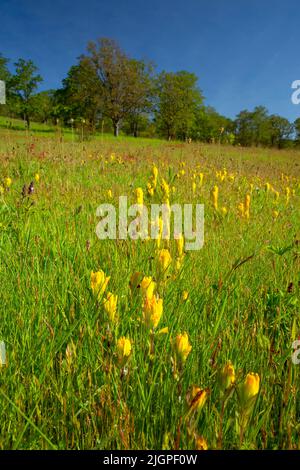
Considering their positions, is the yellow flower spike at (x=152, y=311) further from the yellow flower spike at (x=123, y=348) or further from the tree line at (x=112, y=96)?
the tree line at (x=112, y=96)

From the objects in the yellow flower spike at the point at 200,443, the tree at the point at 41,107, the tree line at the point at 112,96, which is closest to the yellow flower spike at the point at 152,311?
the yellow flower spike at the point at 200,443

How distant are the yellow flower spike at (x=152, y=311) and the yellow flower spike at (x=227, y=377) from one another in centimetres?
26

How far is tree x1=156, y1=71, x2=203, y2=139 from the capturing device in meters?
53.7

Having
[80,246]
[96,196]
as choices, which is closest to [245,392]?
[80,246]

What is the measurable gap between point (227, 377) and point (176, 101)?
188 feet

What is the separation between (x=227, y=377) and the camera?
2.62 feet

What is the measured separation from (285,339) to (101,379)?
0.87 metres

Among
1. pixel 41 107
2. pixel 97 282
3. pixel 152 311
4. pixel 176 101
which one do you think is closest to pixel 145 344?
pixel 152 311

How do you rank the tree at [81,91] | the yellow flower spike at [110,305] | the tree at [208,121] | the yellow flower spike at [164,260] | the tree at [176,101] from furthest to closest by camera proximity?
the tree at [208,121] < the tree at [176,101] < the tree at [81,91] < the yellow flower spike at [164,260] < the yellow flower spike at [110,305]

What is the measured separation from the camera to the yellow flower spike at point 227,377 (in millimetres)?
797

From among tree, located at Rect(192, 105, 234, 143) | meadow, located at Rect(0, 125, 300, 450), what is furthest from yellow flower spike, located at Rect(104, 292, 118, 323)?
tree, located at Rect(192, 105, 234, 143)

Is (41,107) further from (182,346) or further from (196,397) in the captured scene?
(196,397)

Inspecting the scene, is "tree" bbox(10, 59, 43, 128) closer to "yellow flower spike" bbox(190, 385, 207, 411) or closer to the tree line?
the tree line
